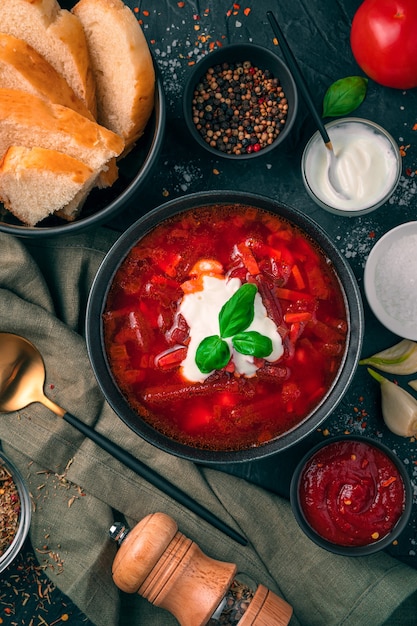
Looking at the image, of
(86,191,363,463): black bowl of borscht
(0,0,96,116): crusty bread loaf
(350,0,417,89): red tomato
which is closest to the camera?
(0,0,96,116): crusty bread loaf

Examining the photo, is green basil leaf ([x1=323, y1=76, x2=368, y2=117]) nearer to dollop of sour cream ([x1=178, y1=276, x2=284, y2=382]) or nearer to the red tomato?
the red tomato

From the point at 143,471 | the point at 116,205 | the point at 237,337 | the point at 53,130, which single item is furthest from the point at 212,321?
the point at 53,130

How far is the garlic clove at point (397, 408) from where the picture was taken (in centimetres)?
345

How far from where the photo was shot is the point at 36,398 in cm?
343

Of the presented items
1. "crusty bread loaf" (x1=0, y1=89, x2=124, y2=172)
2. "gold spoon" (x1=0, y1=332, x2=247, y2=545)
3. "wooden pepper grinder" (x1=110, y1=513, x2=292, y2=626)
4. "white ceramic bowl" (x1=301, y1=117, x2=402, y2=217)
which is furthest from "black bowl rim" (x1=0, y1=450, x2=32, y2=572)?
"white ceramic bowl" (x1=301, y1=117, x2=402, y2=217)

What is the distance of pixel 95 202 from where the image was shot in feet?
10.7

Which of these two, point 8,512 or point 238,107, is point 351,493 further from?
point 238,107

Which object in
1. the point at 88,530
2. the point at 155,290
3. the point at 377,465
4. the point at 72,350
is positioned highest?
the point at 155,290

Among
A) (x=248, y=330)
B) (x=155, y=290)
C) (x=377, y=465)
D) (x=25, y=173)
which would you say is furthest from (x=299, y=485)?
(x=25, y=173)

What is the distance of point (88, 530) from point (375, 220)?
2149 millimetres

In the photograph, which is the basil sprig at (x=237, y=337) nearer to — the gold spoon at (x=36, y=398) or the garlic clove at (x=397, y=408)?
the gold spoon at (x=36, y=398)

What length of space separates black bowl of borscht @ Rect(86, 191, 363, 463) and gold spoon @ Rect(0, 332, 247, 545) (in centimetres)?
35

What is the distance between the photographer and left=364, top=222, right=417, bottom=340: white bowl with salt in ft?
11.4

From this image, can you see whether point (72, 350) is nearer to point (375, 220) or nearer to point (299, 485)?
point (299, 485)
